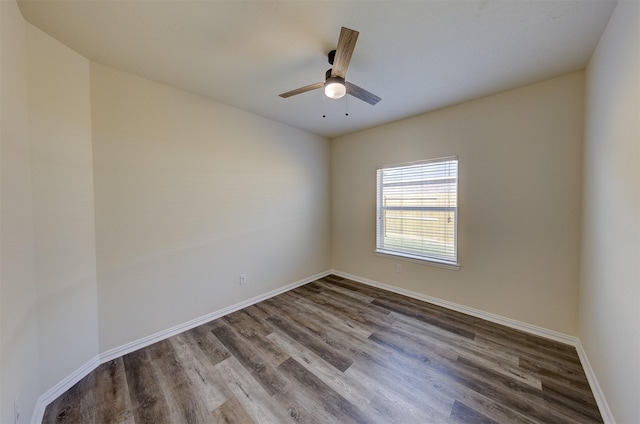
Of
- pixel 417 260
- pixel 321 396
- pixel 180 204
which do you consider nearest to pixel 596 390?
pixel 417 260

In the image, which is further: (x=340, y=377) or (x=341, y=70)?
(x=340, y=377)

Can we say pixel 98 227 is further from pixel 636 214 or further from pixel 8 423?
pixel 636 214

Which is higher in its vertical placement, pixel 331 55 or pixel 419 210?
pixel 331 55

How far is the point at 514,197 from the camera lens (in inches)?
93.7

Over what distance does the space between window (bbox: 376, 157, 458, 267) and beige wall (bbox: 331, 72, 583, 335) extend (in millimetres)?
114

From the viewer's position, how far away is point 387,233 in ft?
11.7

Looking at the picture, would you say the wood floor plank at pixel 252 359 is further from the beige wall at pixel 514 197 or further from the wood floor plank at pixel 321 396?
the beige wall at pixel 514 197

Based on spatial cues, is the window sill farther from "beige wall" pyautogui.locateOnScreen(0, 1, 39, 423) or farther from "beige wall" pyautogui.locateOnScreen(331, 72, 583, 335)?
"beige wall" pyautogui.locateOnScreen(0, 1, 39, 423)

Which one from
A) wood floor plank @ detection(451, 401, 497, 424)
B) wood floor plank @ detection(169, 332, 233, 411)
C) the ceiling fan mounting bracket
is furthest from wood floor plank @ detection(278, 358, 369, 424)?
the ceiling fan mounting bracket

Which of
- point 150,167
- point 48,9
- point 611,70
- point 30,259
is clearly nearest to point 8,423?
point 30,259

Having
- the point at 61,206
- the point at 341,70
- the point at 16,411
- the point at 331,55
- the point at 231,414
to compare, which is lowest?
the point at 231,414

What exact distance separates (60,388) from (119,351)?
0.40 m

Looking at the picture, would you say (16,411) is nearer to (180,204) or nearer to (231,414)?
(231,414)

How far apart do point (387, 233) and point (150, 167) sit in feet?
10.2
